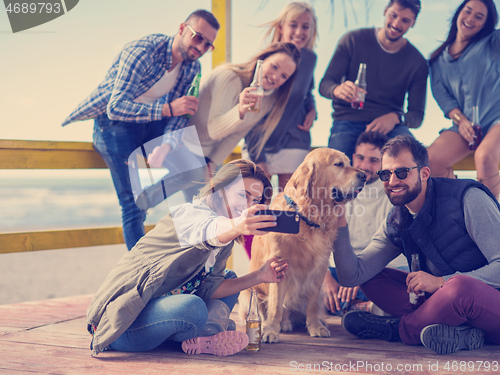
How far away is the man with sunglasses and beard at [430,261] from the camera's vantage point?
7.04 feet

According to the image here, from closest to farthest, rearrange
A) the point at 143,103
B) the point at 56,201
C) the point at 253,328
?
the point at 253,328 < the point at 143,103 < the point at 56,201

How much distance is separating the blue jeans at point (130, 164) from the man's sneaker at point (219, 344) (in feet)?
3.48

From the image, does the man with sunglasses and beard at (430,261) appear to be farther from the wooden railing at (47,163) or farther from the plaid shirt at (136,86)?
the wooden railing at (47,163)

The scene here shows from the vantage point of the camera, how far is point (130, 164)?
3016 millimetres

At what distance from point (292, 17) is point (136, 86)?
1240mm

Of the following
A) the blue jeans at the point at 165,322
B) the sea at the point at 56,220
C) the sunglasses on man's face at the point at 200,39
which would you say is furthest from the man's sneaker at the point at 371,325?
the sea at the point at 56,220

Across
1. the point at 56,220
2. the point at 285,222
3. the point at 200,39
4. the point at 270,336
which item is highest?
the point at 200,39

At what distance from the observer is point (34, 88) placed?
11.4m

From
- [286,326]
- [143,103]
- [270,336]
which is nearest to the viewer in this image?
[270,336]

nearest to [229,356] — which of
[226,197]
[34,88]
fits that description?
[226,197]

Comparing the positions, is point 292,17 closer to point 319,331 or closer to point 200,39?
point 200,39

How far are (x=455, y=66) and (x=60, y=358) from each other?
9.67 ft

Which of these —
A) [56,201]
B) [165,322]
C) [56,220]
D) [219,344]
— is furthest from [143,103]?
[56,201]

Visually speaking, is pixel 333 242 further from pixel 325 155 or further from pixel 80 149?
pixel 80 149
